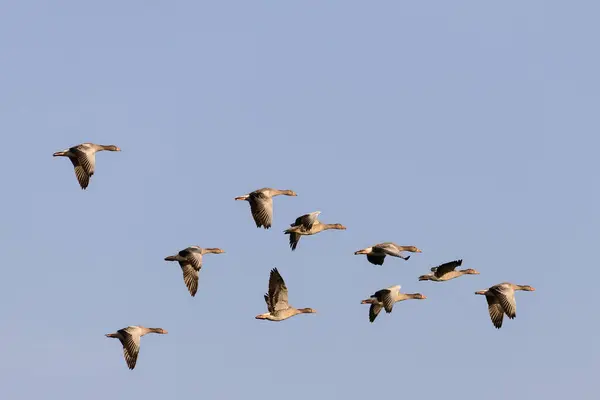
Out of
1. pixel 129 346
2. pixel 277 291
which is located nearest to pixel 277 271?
pixel 277 291

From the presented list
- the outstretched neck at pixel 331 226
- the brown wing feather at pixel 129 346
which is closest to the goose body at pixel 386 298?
the outstretched neck at pixel 331 226

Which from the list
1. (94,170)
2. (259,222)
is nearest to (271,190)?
(259,222)

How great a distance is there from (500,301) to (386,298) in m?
5.01

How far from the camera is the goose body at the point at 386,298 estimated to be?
80625 millimetres

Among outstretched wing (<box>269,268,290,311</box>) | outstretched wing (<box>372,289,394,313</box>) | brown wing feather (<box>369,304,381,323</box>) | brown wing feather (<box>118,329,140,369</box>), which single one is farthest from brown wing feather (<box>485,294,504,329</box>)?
brown wing feather (<box>118,329,140,369</box>)

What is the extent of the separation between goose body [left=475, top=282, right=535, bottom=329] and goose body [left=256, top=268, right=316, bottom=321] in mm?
8412

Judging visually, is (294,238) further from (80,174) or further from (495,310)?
(80,174)

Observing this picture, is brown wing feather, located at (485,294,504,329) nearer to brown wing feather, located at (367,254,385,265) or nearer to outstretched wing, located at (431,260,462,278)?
outstretched wing, located at (431,260,462,278)

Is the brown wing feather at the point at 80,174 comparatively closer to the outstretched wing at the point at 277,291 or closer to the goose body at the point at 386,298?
the outstretched wing at the point at 277,291

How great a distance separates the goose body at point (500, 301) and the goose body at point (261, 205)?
32.8 feet

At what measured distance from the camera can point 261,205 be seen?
7712 cm

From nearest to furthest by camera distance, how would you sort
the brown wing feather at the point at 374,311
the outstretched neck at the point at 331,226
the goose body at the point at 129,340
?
the goose body at the point at 129,340, the outstretched neck at the point at 331,226, the brown wing feather at the point at 374,311

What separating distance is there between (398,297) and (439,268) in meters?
4.02

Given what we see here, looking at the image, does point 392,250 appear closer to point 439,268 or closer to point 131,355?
point 439,268
